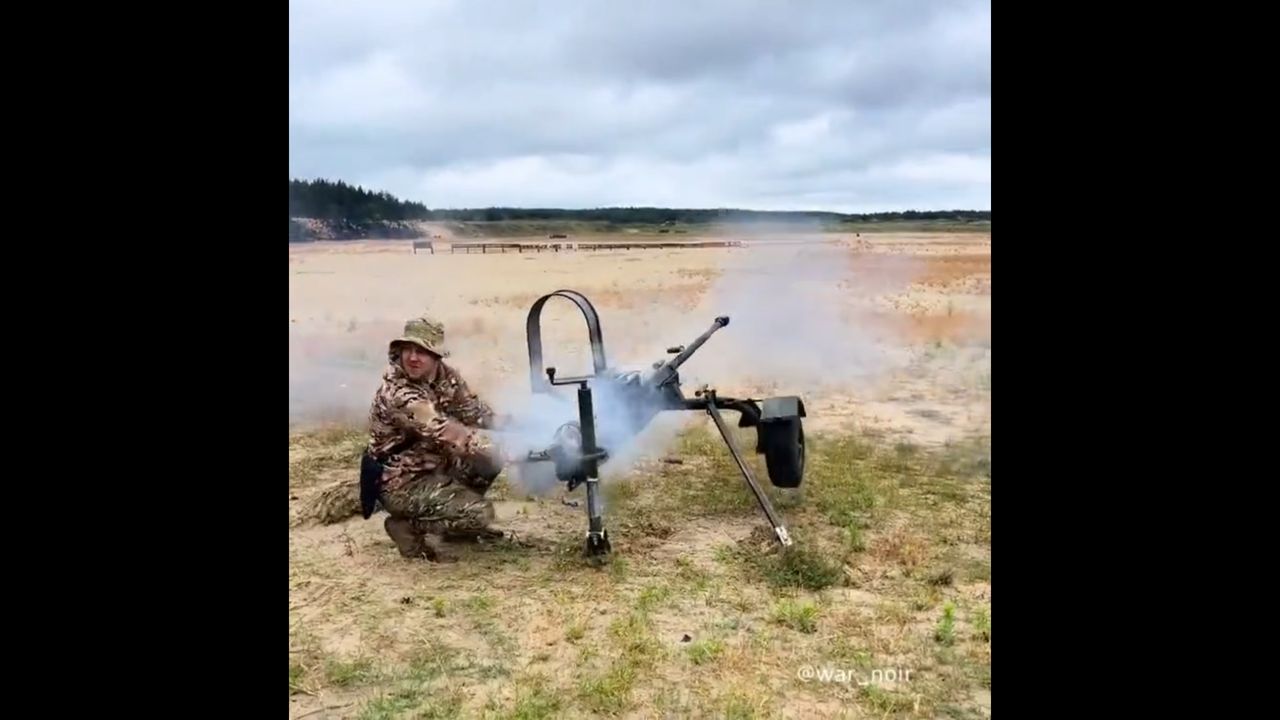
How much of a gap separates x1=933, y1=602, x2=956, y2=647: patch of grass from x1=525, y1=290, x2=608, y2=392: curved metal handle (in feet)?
6.50

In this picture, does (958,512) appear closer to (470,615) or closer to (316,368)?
(470,615)

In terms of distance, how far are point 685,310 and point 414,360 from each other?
1532 millimetres

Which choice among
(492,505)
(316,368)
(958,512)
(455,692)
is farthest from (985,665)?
(316,368)

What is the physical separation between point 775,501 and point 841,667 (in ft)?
5.18

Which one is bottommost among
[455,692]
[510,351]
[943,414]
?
[455,692]

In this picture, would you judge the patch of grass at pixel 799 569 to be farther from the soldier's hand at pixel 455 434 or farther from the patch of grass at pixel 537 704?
the soldier's hand at pixel 455 434

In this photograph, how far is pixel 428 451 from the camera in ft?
15.9

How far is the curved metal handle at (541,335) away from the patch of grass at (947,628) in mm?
1980

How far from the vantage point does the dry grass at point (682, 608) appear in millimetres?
3672

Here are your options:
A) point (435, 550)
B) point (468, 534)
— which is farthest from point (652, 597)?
point (435, 550)

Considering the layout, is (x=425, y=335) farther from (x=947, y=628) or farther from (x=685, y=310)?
(x=947, y=628)

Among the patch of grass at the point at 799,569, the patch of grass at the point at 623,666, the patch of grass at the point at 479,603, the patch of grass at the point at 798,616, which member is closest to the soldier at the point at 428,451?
the patch of grass at the point at 479,603

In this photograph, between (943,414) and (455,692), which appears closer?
(455,692)
